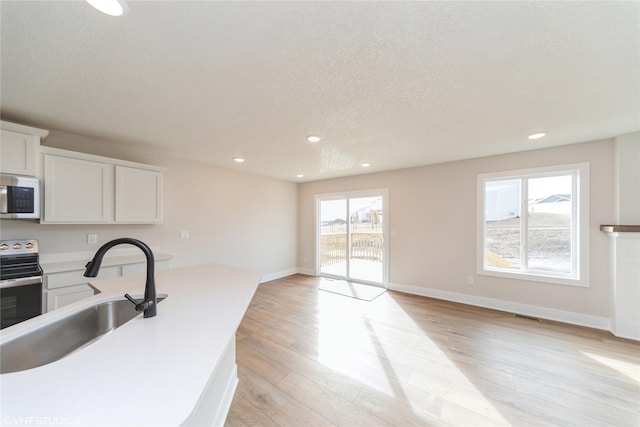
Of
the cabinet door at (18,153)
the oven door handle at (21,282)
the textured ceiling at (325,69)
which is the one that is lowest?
the oven door handle at (21,282)

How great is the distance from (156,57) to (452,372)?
3.35 metres

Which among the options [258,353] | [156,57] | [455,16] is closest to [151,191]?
[156,57]

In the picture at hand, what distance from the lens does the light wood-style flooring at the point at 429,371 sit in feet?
5.34

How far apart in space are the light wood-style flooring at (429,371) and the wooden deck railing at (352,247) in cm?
167

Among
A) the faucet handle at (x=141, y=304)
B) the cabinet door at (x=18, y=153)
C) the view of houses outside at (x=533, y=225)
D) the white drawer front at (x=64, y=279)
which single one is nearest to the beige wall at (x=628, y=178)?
the view of houses outside at (x=533, y=225)

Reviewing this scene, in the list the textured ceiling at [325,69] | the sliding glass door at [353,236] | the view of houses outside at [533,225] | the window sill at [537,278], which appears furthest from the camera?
the sliding glass door at [353,236]

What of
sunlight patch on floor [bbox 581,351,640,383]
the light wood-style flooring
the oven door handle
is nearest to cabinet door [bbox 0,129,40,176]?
the oven door handle

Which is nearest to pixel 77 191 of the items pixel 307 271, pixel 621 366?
pixel 307 271

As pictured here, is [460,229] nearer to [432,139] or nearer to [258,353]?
[432,139]

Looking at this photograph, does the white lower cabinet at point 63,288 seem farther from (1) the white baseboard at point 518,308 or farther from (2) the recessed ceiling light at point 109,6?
(1) the white baseboard at point 518,308

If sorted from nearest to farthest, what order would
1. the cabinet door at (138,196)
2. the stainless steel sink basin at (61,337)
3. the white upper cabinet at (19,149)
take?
the stainless steel sink basin at (61,337) < the white upper cabinet at (19,149) < the cabinet door at (138,196)

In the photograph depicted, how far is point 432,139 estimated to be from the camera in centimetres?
284

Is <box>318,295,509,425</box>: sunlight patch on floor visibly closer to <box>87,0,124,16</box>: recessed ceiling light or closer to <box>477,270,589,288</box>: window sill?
<box>477,270,589,288</box>: window sill

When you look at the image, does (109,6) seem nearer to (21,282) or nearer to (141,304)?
(141,304)
